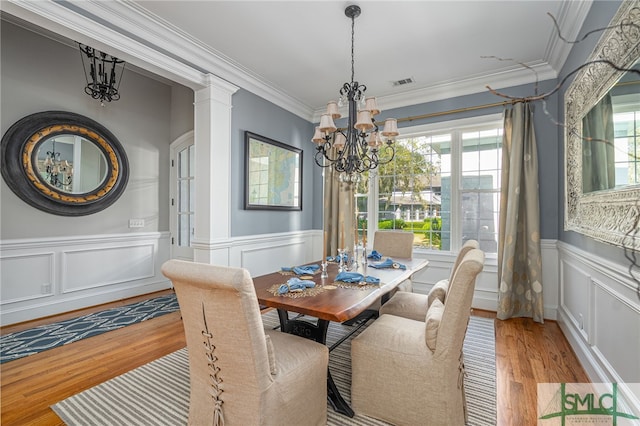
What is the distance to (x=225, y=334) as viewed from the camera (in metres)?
1.32

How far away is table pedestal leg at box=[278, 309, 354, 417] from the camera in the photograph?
1.79m

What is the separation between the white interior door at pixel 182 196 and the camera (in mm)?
4434

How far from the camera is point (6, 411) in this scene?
181cm

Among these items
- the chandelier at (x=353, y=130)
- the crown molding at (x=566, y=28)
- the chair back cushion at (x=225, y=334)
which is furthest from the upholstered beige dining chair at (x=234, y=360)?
the crown molding at (x=566, y=28)

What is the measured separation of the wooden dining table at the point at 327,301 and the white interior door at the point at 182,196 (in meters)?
2.64

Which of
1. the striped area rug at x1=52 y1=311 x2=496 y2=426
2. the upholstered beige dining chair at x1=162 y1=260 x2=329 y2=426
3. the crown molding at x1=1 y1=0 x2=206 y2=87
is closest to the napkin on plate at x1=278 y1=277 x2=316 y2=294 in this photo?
the upholstered beige dining chair at x1=162 y1=260 x2=329 y2=426

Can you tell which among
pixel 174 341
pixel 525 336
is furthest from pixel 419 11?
pixel 174 341

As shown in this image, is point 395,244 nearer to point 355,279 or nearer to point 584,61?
point 355,279

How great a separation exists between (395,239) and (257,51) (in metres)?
2.45

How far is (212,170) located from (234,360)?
7.58 ft

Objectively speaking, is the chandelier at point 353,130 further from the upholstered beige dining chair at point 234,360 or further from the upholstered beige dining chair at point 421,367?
the upholstered beige dining chair at point 234,360

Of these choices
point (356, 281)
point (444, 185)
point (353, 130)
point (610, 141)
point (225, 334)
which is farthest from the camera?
point (444, 185)

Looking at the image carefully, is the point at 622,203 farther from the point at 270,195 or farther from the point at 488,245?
the point at 270,195

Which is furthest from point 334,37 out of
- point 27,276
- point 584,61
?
point 27,276
